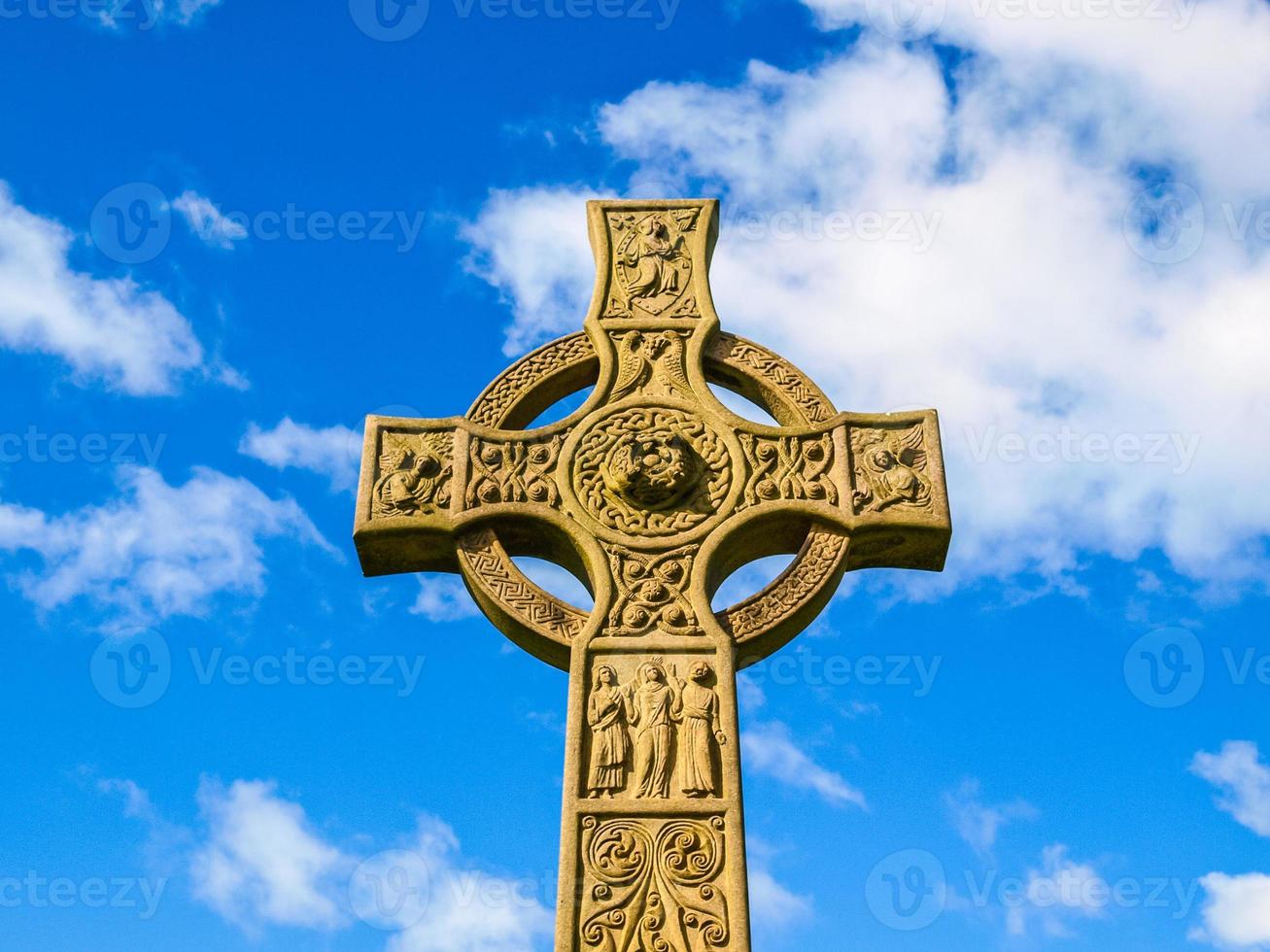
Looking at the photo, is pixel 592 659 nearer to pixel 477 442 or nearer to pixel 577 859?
pixel 577 859

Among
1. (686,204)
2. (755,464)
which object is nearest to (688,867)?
(755,464)

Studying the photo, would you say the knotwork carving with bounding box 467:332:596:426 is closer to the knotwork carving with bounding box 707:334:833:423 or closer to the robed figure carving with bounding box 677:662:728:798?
the knotwork carving with bounding box 707:334:833:423

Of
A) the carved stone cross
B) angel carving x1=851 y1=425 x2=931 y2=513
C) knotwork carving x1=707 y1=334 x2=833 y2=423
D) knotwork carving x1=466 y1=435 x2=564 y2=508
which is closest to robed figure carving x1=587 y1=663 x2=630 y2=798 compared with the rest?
the carved stone cross

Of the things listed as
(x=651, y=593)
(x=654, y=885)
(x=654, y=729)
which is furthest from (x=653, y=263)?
(x=654, y=885)

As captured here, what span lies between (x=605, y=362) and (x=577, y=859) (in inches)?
109

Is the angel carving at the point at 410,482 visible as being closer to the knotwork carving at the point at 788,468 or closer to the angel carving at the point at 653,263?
the angel carving at the point at 653,263

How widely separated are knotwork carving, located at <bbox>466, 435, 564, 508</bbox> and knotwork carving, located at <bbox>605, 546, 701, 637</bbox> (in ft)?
1.76

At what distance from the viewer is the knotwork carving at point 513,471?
691 centimetres

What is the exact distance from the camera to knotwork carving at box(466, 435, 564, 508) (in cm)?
691

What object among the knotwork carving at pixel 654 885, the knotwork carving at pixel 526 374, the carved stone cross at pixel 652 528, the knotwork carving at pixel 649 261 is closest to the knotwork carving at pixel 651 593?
the carved stone cross at pixel 652 528

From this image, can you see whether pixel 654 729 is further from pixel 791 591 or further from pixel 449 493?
pixel 449 493

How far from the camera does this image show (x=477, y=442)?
282 inches

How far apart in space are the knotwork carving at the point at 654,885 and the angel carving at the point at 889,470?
6.36ft

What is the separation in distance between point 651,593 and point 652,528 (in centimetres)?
37
